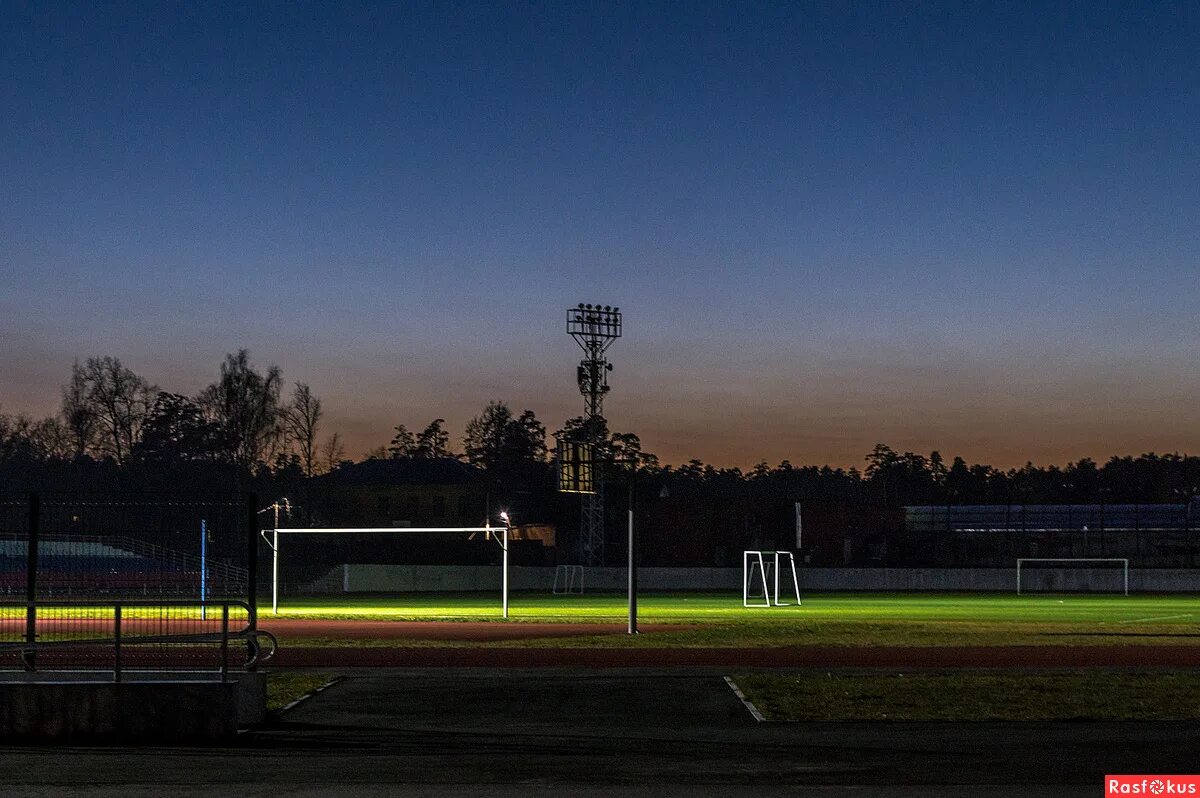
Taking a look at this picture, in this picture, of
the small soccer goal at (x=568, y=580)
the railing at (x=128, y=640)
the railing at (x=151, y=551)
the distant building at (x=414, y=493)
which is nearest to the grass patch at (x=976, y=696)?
the railing at (x=128, y=640)

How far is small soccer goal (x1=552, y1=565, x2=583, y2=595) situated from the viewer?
61.3 m

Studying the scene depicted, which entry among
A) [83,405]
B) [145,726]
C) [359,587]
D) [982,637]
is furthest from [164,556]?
[83,405]

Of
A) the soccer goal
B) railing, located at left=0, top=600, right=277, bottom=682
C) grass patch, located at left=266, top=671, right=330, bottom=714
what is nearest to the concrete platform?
railing, located at left=0, top=600, right=277, bottom=682

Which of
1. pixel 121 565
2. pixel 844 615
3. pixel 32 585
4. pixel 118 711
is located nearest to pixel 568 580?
pixel 844 615

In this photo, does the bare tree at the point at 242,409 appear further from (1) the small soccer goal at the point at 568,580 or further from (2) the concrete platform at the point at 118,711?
(2) the concrete platform at the point at 118,711

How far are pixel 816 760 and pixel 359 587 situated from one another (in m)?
51.1

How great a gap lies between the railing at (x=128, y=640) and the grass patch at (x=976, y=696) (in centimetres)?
563

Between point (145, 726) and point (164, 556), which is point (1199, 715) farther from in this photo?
point (164, 556)

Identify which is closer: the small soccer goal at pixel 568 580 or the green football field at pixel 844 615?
the green football field at pixel 844 615

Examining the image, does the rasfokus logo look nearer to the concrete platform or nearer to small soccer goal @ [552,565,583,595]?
the concrete platform

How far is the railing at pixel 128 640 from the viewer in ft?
45.5

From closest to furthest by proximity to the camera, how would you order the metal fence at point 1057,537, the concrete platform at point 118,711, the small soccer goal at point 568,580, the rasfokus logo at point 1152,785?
the rasfokus logo at point 1152,785
the concrete platform at point 118,711
the small soccer goal at point 568,580
the metal fence at point 1057,537

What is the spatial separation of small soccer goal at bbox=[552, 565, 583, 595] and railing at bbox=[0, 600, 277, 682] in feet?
87.7

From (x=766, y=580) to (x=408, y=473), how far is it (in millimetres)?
61596
